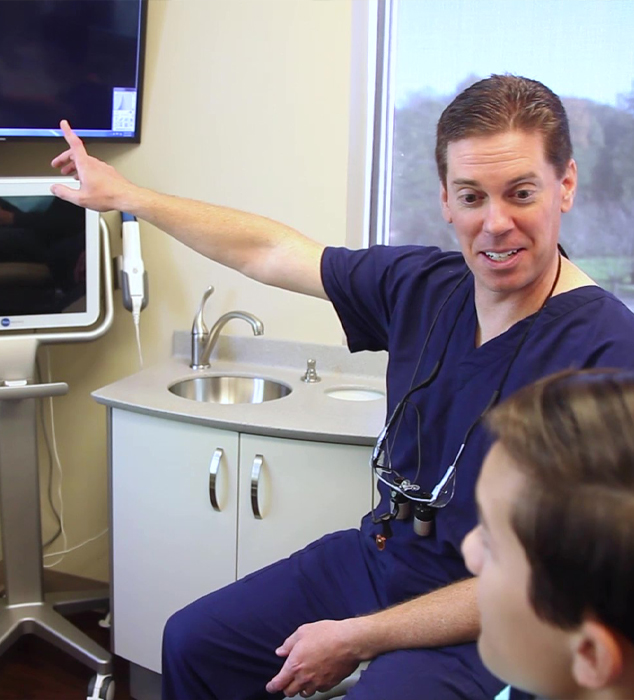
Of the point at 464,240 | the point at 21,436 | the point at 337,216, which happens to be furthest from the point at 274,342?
the point at 464,240

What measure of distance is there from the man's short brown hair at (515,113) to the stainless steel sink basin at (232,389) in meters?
1.10

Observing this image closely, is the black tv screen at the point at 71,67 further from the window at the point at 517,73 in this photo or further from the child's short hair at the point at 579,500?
the child's short hair at the point at 579,500

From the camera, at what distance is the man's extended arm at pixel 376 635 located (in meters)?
1.22

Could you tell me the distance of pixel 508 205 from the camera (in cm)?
126

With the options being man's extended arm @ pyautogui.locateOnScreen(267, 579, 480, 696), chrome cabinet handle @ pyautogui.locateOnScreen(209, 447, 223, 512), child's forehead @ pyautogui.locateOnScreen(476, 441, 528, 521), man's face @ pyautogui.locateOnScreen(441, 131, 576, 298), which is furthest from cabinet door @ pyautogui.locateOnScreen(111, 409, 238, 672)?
child's forehead @ pyautogui.locateOnScreen(476, 441, 528, 521)

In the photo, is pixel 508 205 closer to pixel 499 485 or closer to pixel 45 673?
pixel 499 485

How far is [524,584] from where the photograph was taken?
688mm

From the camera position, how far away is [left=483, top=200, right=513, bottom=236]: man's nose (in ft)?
4.07

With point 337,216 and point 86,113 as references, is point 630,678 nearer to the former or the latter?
point 337,216

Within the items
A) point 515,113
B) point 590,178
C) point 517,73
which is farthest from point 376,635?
point 517,73

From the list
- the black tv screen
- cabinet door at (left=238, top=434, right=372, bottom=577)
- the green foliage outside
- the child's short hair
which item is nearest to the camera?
the child's short hair

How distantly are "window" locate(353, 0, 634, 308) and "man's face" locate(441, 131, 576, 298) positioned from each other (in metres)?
0.80

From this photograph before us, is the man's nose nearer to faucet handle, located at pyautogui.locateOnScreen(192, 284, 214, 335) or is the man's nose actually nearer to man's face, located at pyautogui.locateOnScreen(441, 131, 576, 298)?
man's face, located at pyautogui.locateOnScreen(441, 131, 576, 298)

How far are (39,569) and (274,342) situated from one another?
35.7 inches
